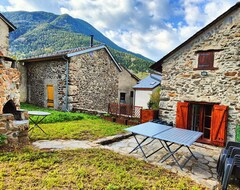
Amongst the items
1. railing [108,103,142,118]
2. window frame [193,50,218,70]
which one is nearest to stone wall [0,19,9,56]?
railing [108,103,142,118]

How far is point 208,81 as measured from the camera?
611cm

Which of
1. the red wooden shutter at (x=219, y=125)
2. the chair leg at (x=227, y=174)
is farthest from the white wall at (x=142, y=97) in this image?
the chair leg at (x=227, y=174)

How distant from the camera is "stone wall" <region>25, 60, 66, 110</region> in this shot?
35.4ft

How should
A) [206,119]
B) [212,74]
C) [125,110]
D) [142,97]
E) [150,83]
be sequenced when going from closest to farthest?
1. [212,74]
2. [206,119]
3. [125,110]
4. [142,97]
5. [150,83]

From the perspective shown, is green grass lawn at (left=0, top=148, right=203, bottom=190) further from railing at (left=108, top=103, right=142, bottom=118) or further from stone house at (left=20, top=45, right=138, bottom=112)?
stone house at (left=20, top=45, right=138, bottom=112)

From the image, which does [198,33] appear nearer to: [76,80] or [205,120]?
[205,120]

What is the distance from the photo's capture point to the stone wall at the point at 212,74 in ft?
18.6

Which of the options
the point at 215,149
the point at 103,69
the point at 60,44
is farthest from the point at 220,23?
the point at 60,44

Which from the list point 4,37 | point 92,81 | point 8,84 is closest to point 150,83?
point 92,81

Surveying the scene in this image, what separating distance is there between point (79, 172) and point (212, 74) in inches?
220

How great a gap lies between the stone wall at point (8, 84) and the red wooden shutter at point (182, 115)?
5719 millimetres

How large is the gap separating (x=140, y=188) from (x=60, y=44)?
96.9ft

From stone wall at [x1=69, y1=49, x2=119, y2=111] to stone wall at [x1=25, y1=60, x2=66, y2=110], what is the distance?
69 centimetres

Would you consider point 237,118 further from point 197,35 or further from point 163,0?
point 163,0
